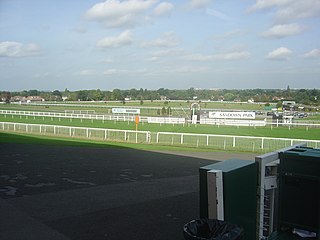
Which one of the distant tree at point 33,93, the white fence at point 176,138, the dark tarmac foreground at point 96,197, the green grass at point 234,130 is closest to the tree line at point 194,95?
the distant tree at point 33,93

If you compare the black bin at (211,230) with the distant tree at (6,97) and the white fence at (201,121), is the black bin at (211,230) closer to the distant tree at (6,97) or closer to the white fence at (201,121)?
the white fence at (201,121)

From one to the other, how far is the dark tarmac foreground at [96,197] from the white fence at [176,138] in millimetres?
6997

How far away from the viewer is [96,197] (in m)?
8.77

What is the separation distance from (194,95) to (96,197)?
61.9 metres

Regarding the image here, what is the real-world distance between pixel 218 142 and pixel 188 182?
505 inches

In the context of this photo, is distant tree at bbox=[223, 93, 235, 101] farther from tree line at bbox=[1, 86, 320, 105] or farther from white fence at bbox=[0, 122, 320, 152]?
white fence at bbox=[0, 122, 320, 152]

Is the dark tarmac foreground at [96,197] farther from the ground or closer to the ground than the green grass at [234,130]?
farther from the ground

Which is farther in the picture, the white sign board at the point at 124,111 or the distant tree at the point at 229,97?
the distant tree at the point at 229,97

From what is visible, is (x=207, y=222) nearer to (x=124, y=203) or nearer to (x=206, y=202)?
(x=206, y=202)

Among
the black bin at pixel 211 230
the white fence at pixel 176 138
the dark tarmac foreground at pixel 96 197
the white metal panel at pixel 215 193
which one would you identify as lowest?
the white fence at pixel 176 138

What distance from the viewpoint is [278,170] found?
14.9ft

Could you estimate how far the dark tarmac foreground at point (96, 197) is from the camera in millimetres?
6246

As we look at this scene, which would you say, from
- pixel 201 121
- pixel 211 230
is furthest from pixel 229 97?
pixel 211 230

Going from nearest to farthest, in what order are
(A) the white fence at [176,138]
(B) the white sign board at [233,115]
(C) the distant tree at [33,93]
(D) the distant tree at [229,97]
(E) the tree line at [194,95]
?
(A) the white fence at [176,138], (B) the white sign board at [233,115], (E) the tree line at [194,95], (D) the distant tree at [229,97], (C) the distant tree at [33,93]
